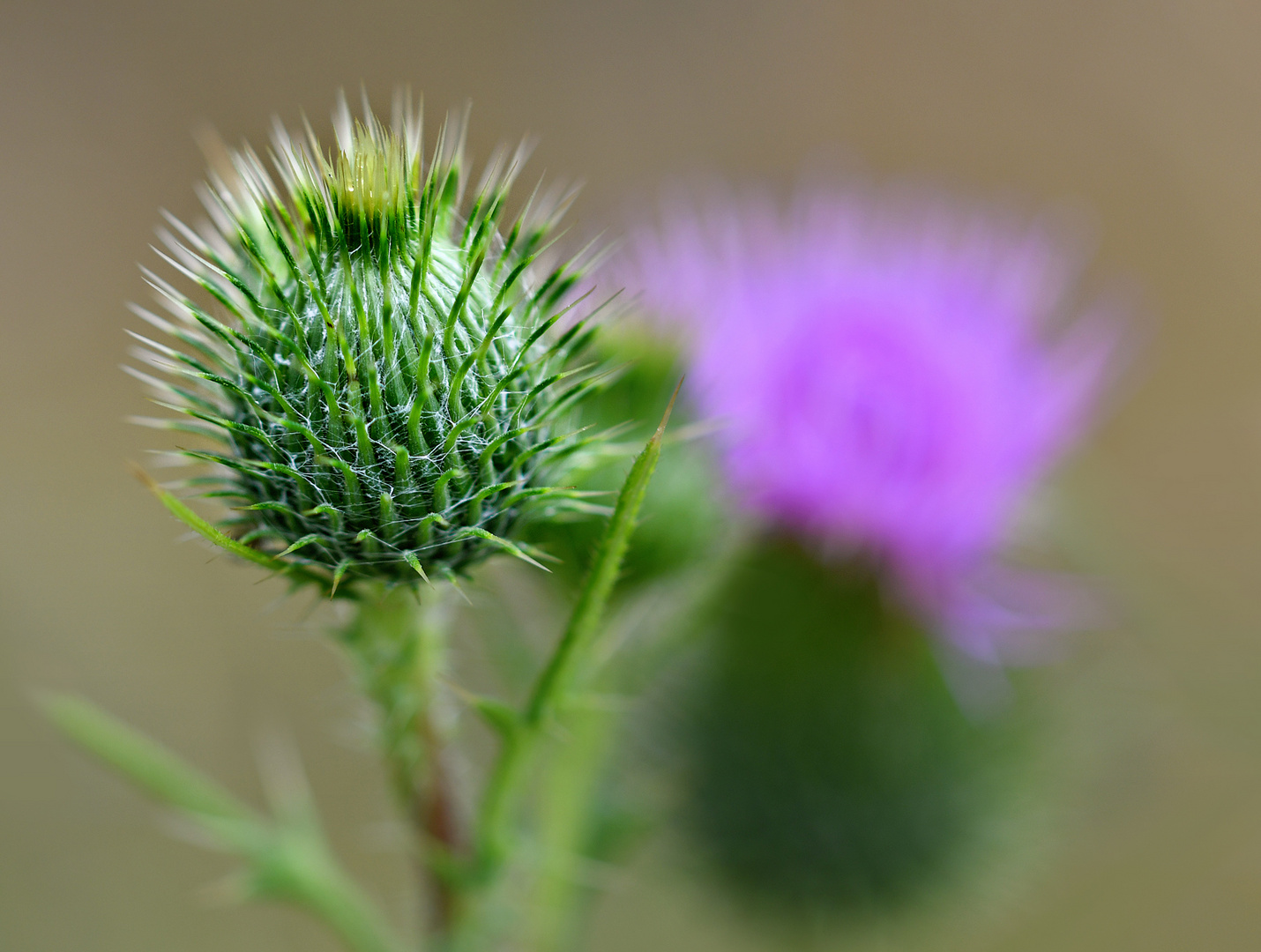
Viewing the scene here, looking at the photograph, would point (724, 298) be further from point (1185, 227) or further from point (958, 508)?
point (1185, 227)

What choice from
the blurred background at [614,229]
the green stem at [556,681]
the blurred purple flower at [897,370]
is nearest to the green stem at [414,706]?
the green stem at [556,681]

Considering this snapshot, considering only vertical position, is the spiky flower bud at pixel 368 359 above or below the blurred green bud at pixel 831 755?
above

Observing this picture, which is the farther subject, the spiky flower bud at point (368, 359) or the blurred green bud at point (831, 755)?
the blurred green bud at point (831, 755)

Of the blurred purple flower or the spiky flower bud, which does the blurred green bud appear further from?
the spiky flower bud

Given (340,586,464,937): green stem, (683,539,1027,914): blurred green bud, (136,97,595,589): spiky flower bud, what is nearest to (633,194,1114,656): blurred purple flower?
(683,539,1027,914): blurred green bud

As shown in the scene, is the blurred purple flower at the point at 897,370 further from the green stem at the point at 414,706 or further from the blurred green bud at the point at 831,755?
the green stem at the point at 414,706

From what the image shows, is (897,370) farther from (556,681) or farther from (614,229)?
(556,681)
